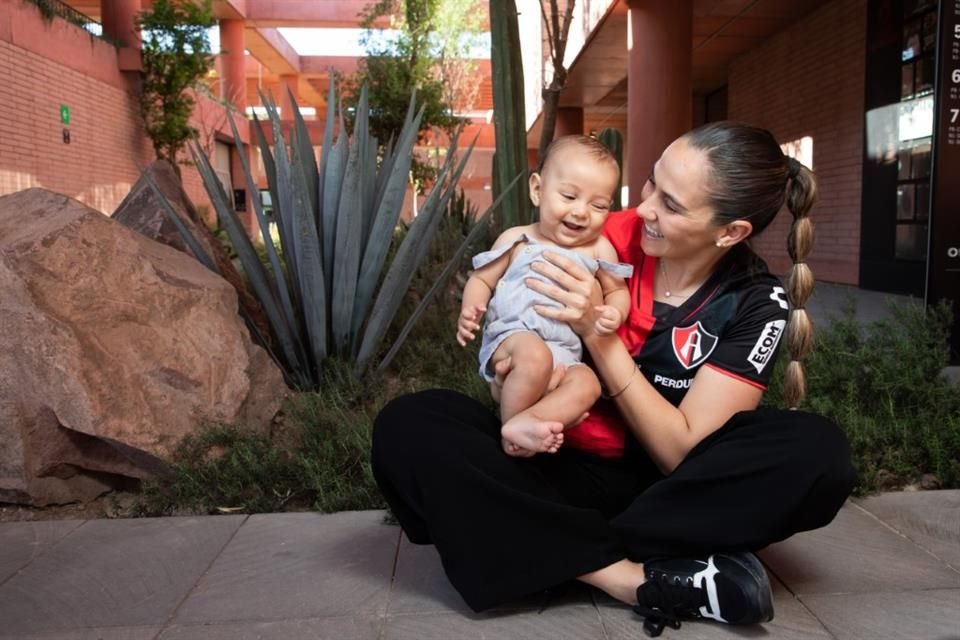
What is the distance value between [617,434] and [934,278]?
2569 mm

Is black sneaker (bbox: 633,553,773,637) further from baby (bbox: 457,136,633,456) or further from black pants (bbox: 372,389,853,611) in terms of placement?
baby (bbox: 457,136,633,456)

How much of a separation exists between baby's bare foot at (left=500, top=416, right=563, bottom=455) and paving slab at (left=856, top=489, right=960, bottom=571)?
54.9 inches

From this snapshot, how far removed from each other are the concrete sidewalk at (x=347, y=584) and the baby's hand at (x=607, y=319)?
0.73 meters

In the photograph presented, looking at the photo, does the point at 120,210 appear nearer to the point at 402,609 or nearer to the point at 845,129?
the point at 402,609

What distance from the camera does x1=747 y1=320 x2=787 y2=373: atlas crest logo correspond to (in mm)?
2006

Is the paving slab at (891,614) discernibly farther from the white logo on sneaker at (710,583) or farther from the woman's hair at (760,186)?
the woman's hair at (760,186)

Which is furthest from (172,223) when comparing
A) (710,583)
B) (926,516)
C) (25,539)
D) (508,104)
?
(926,516)

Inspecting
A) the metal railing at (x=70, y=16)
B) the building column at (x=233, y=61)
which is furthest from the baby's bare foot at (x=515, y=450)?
the building column at (x=233, y=61)

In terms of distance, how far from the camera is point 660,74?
9.28m

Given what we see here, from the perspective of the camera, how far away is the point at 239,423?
3400 millimetres

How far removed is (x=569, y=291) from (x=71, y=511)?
2145 millimetres

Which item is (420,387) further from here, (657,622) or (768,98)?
(768,98)

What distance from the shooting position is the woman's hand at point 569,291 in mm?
1986

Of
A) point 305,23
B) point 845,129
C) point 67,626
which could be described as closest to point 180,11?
point 305,23
